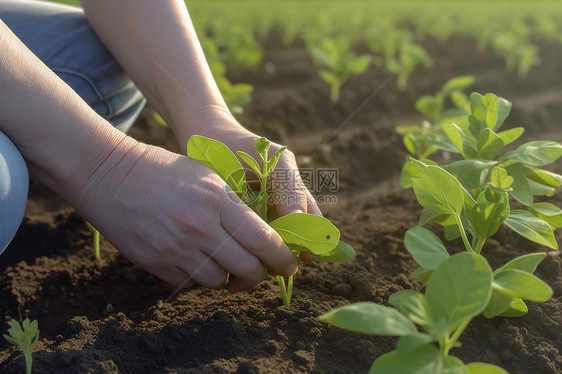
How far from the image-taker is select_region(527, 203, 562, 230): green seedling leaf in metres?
1.50

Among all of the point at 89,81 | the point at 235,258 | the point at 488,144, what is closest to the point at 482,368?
the point at 235,258

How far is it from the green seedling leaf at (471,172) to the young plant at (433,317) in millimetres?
513

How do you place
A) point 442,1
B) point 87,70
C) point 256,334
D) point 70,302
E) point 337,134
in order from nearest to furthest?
point 256,334 → point 70,302 → point 87,70 → point 337,134 → point 442,1

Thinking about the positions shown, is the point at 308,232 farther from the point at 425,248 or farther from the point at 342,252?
the point at 425,248

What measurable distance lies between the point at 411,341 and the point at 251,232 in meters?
0.50

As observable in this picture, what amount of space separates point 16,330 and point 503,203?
1140 mm

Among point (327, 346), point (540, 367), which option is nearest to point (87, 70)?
point (327, 346)

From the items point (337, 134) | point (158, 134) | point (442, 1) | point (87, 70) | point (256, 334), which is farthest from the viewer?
point (442, 1)

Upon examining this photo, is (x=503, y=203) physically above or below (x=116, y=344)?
above

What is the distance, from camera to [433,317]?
1.07 meters

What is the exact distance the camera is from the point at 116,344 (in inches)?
54.8

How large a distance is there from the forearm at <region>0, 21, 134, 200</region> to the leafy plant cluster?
2.64 ft

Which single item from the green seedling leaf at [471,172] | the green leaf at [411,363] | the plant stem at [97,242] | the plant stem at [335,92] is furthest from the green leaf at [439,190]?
the plant stem at [335,92]

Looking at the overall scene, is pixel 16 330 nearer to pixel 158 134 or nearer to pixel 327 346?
pixel 327 346
